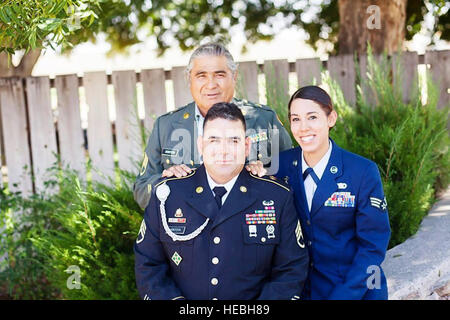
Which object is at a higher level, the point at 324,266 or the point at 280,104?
the point at 280,104

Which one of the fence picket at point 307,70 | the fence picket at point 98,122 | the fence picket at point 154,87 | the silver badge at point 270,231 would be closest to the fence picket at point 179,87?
the fence picket at point 154,87

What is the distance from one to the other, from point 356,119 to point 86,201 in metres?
2.28

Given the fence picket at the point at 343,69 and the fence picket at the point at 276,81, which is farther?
the fence picket at the point at 343,69

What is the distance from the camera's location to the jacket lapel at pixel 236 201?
8.45 feet

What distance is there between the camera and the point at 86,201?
3.60 metres

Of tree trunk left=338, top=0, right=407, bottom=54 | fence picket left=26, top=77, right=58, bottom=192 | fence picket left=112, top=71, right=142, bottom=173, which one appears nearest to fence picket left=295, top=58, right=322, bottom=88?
tree trunk left=338, top=0, right=407, bottom=54

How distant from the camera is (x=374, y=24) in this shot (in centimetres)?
572

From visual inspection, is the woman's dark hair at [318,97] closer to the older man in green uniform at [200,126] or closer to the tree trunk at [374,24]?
the older man in green uniform at [200,126]

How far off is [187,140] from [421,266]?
1.57 metres

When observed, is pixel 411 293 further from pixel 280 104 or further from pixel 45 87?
pixel 45 87

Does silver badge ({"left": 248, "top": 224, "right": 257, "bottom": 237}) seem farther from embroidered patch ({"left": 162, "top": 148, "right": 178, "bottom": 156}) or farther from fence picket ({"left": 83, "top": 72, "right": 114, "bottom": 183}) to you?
fence picket ({"left": 83, "top": 72, "right": 114, "bottom": 183})

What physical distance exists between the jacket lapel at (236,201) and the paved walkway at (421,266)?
95 cm

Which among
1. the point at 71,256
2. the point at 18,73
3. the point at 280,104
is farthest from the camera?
the point at 18,73
